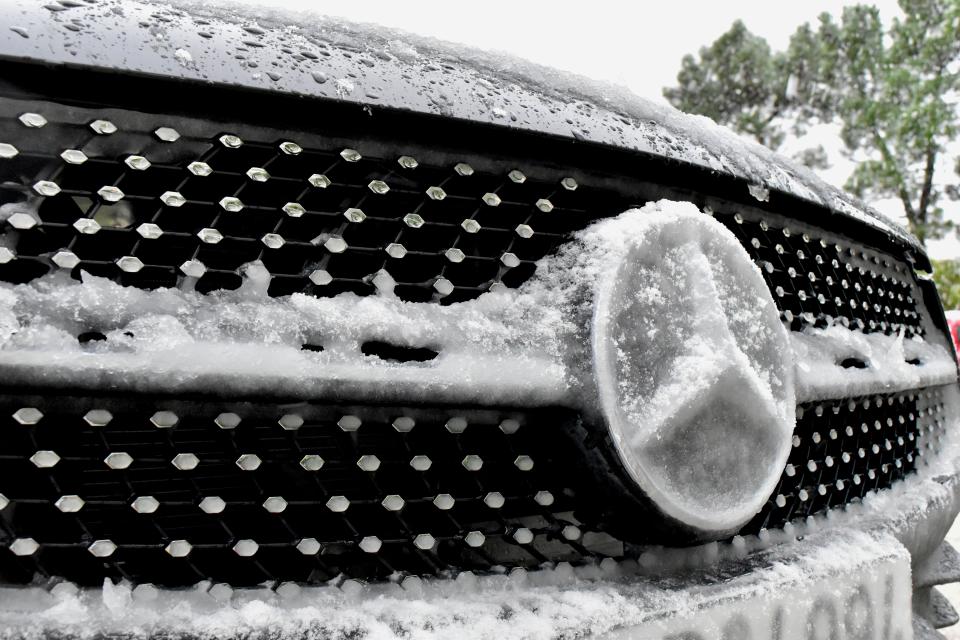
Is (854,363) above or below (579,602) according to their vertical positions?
above

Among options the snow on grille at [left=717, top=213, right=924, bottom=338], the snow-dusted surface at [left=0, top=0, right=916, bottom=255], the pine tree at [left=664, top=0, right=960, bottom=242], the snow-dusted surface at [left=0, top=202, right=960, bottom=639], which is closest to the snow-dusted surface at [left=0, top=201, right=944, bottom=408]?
the snow-dusted surface at [left=0, top=202, right=960, bottom=639]

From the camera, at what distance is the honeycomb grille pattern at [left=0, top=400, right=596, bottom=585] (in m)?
0.80

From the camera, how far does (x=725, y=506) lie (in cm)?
102

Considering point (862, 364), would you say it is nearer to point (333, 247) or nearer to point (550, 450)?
point (550, 450)

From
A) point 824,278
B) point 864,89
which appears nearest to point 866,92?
point 864,89

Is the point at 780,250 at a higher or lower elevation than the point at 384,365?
higher

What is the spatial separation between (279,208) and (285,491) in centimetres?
35

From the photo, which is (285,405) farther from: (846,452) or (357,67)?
(846,452)

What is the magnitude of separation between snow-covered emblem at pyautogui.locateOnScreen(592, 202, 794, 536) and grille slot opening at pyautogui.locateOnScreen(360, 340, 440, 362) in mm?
216

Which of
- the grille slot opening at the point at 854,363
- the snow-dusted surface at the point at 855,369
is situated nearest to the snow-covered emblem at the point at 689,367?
the snow-dusted surface at the point at 855,369

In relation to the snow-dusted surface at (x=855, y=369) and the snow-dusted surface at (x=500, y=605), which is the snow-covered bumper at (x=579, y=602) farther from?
the snow-dusted surface at (x=855, y=369)

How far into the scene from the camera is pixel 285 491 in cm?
92

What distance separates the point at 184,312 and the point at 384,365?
0.76ft

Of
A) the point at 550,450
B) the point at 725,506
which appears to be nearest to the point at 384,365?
the point at 550,450
